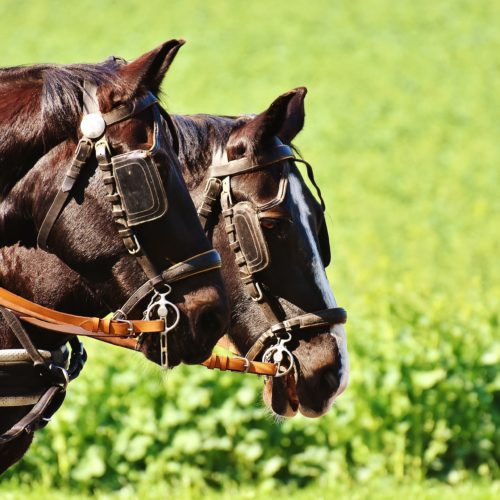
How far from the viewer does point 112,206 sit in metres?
3.12

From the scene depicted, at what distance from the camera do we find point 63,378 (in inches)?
134

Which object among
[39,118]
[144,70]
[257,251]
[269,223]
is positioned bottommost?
[257,251]

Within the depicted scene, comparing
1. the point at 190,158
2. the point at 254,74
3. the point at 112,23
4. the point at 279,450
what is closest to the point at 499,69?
the point at 254,74

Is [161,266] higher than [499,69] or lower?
lower

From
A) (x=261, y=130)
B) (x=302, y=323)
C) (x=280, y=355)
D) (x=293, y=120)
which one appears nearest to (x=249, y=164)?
(x=261, y=130)

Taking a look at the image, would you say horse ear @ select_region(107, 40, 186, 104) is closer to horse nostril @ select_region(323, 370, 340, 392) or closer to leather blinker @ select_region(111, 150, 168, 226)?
leather blinker @ select_region(111, 150, 168, 226)

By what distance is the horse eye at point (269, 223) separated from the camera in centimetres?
421

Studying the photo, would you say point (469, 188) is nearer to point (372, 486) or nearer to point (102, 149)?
point (372, 486)

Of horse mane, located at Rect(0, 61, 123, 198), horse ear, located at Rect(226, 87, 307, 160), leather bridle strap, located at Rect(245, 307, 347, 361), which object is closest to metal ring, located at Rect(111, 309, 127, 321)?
horse mane, located at Rect(0, 61, 123, 198)

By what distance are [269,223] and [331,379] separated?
0.75 metres

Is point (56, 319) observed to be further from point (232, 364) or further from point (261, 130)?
point (261, 130)

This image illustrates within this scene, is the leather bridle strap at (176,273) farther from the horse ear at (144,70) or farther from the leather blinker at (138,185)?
the horse ear at (144,70)

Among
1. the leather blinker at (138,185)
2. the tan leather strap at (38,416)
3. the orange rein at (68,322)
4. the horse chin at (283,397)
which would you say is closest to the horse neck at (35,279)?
the orange rein at (68,322)

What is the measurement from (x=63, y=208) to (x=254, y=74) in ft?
75.8
